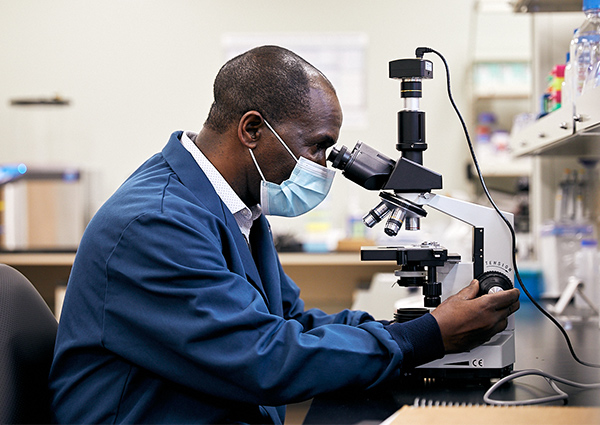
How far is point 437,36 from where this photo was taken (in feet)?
13.2

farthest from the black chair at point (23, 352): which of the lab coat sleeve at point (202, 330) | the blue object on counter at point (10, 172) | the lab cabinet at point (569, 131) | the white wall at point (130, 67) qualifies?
the white wall at point (130, 67)

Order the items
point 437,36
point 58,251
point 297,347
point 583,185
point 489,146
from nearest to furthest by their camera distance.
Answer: point 297,347 < point 583,185 < point 58,251 < point 489,146 < point 437,36

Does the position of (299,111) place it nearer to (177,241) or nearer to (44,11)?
(177,241)

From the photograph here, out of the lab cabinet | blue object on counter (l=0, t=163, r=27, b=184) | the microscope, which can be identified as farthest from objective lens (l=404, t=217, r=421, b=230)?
blue object on counter (l=0, t=163, r=27, b=184)

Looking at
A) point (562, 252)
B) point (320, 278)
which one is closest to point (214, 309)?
point (562, 252)

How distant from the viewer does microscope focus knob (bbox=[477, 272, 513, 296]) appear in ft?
3.51

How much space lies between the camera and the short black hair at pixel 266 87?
1113 mm

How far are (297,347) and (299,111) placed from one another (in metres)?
0.45

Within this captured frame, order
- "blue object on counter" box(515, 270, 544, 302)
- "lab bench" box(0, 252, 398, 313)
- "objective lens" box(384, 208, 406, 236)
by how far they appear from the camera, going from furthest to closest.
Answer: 1. "lab bench" box(0, 252, 398, 313)
2. "blue object on counter" box(515, 270, 544, 302)
3. "objective lens" box(384, 208, 406, 236)

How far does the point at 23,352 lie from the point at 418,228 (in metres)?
0.71

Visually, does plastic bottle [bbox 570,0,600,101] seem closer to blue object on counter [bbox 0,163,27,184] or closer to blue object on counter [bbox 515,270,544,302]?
blue object on counter [bbox 515,270,544,302]

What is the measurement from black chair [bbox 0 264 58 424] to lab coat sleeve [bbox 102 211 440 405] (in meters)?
0.18

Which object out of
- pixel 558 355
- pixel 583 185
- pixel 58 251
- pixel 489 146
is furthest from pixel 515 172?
pixel 58 251

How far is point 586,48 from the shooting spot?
1433 mm
